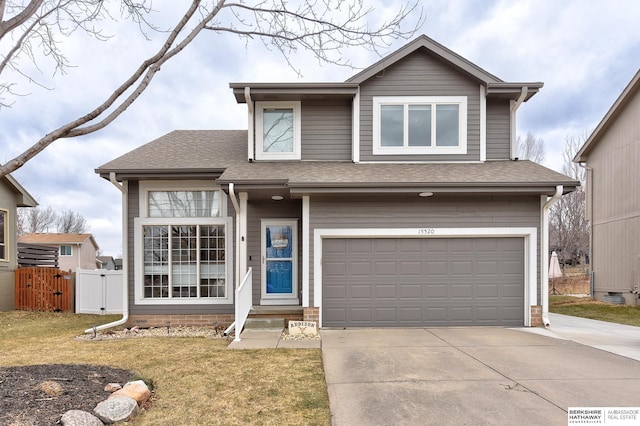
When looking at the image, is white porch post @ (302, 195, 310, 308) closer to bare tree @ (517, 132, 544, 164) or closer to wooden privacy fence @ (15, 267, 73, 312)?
wooden privacy fence @ (15, 267, 73, 312)

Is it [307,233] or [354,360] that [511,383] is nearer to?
[354,360]

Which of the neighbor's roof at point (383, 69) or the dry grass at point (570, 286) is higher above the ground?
the neighbor's roof at point (383, 69)

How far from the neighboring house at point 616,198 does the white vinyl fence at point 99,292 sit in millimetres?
17069

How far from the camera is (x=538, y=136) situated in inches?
1007

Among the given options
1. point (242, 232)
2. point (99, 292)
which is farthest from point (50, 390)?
point (99, 292)

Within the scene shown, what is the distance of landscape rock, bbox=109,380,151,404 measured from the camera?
3.92 m

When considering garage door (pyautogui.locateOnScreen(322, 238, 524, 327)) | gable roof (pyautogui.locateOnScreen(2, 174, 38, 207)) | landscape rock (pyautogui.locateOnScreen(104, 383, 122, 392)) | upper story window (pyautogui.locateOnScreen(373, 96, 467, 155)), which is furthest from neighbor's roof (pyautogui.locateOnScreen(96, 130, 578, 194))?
gable roof (pyautogui.locateOnScreen(2, 174, 38, 207))

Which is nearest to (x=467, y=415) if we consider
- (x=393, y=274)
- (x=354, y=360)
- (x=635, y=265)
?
(x=354, y=360)

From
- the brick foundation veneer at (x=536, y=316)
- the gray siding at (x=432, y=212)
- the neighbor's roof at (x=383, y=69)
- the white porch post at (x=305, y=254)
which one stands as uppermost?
the neighbor's roof at (x=383, y=69)

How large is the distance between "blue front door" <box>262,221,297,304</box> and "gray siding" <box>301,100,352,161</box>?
201 centimetres

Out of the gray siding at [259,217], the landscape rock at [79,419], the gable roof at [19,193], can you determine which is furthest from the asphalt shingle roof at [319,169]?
the gable roof at [19,193]

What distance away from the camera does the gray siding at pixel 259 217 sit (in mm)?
8617

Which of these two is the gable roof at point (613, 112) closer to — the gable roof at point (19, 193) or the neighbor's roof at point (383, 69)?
the neighbor's roof at point (383, 69)

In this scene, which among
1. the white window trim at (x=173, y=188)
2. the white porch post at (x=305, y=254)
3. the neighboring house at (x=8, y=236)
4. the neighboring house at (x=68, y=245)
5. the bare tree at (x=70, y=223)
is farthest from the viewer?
the bare tree at (x=70, y=223)
